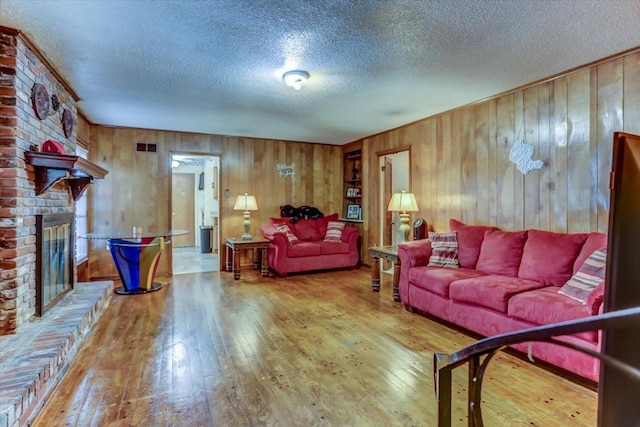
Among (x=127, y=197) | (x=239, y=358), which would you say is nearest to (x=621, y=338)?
(x=239, y=358)

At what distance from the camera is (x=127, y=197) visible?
5297 mm

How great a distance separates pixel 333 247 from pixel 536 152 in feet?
10.7

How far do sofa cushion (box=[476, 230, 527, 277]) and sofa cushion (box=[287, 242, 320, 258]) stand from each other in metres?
2.65

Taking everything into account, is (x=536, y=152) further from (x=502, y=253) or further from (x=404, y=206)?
(x=404, y=206)

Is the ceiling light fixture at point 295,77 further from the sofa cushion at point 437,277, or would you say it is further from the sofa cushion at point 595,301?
the sofa cushion at point 595,301

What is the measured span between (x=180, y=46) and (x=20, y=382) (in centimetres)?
236

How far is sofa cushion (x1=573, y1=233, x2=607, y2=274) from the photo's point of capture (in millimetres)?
2672

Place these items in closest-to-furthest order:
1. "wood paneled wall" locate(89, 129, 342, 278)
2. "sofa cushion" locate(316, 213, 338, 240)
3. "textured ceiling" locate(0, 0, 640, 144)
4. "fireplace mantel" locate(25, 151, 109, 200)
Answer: "textured ceiling" locate(0, 0, 640, 144), "fireplace mantel" locate(25, 151, 109, 200), "wood paneled wall" locate(89, 129, 342, 278), "sofa cushion" locate(316, 213, 338, 240)

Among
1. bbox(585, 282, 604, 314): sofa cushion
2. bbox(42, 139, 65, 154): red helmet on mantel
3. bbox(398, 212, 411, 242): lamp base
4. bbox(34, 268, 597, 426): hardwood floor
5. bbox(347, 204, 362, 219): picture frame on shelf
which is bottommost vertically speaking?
bbox(34, 268, 597, 426): hardwood floor

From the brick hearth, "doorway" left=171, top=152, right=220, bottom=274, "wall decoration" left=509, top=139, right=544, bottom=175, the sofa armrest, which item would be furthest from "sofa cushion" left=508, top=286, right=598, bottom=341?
"doorway" left=171, top=152, right=220, bottom=274

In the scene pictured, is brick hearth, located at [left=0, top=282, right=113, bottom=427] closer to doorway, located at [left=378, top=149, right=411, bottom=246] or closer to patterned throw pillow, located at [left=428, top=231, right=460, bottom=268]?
patterned throw pillow, located at [left=428, top=231, right=460, bottom=268]

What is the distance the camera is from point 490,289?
9.22 ft

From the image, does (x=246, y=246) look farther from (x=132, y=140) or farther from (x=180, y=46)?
(x=180, y=46)

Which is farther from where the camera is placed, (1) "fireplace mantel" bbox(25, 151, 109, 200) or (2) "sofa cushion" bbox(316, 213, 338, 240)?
(2) "sofa cushion" bbox(316, 213, 338, 240)
